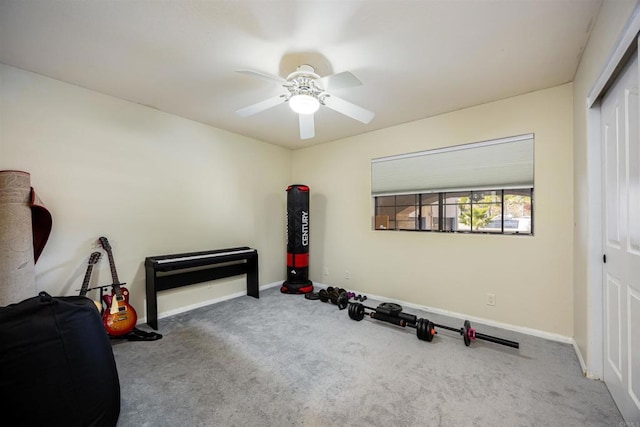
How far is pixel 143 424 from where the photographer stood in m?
1.46

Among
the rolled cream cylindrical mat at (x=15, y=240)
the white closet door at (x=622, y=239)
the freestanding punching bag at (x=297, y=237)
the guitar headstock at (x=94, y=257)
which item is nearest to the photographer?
the white closet door at (x=622, y=239)

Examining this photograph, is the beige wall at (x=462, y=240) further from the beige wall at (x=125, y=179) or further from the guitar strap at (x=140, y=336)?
the guitar strap at (x=140, y=336)

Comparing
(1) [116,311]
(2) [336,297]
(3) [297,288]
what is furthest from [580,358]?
(1) [116,311]

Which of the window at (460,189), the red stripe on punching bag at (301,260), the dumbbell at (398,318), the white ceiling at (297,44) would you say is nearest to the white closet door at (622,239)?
the white ceiling at (297,44)

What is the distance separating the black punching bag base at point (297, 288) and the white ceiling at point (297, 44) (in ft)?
8.49

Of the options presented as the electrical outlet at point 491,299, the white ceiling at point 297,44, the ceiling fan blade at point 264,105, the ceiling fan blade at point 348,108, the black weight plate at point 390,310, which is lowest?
the black weight plate at point 390,310

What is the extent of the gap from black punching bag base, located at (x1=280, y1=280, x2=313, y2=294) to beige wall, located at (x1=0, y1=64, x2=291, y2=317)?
1.69 feet

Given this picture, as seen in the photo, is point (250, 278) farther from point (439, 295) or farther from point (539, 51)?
point (539, 51)

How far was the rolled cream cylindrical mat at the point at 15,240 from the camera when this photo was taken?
1.84m

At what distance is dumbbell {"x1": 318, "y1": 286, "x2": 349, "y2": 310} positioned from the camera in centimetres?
321

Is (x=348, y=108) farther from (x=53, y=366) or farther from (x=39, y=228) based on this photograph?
(x=39, y=228)

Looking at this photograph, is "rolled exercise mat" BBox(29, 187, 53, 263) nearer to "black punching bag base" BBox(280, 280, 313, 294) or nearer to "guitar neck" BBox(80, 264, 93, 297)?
"guitar neck" BBox(80, 264, 93, 297)

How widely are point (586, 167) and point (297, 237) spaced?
10.4ft

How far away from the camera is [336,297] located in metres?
3.38
